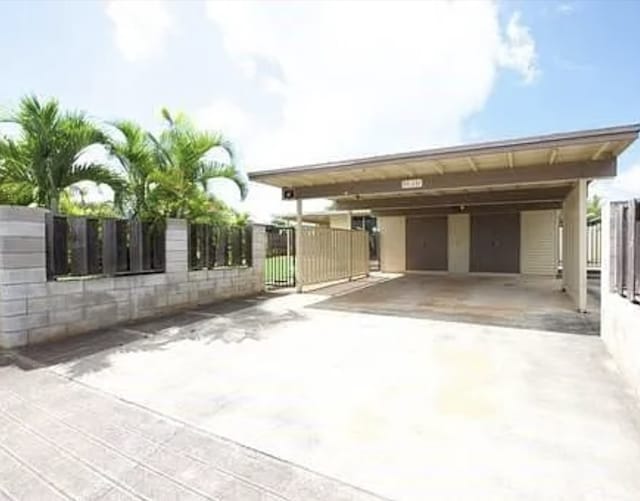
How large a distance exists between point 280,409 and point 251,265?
6218 mm

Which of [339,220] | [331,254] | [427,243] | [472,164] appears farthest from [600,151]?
[339,220]

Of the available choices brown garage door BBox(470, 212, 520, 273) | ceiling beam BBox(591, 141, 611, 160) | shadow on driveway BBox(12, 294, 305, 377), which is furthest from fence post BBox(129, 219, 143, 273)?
brown garage door BBox(470, 212, 520, 273)

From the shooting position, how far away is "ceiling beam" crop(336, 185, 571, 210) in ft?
35.9

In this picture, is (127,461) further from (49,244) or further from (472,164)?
(472,164)

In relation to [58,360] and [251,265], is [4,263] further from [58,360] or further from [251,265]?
[251,265]

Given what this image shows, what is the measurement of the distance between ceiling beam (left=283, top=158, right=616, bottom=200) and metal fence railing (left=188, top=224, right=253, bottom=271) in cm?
188

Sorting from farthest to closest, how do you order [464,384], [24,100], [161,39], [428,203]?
[428,203] < [161,39] < [24,100] < [464,384]

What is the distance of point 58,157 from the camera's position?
5.56 m

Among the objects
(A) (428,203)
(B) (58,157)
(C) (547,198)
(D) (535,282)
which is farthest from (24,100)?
(D) (535,282)

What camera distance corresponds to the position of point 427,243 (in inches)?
602

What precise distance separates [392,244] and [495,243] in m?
3.82

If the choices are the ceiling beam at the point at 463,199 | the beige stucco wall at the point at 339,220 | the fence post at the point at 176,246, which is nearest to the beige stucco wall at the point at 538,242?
the ceiling beam at the point at 463,199

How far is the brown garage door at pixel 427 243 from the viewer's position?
15039 millimetres

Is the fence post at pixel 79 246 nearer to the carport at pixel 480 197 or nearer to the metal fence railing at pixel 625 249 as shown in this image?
the carport at pixel 480 197
